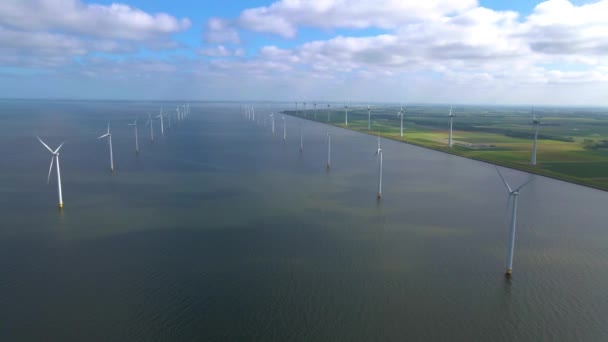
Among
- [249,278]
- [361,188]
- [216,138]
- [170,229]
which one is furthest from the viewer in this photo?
[216,138]

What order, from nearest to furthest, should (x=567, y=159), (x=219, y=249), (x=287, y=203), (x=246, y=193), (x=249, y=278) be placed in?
(x=249, y=278), (x=219, y=249), (x=287, y=203), (x=246, y=193), (x=567, y=159)

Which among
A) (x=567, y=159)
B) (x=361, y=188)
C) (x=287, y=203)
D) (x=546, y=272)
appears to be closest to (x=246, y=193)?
(x=287, y=203)

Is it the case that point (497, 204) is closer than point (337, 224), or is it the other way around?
point (337, 224)

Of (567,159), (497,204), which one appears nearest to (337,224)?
(497,204)

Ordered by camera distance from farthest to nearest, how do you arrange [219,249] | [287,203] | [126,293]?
[287,203], [219,249], [126,293]

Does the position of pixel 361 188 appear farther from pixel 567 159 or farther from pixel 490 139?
pixel 490 139

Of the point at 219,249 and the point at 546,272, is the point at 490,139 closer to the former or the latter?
the point at 546,272
